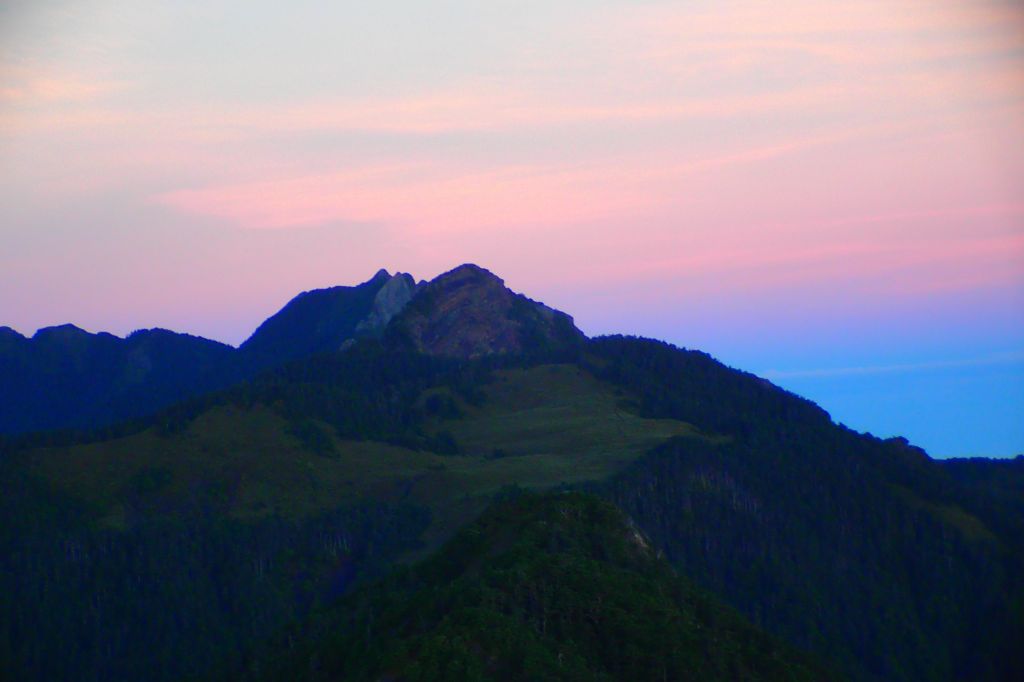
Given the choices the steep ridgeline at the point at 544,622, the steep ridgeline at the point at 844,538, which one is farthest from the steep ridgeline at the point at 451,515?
the steep ridgeline at the point at 544,622

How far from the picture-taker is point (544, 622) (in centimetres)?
4934

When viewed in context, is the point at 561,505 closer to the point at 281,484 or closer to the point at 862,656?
the point at 862,656

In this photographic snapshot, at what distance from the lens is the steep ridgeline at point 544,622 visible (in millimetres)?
46094

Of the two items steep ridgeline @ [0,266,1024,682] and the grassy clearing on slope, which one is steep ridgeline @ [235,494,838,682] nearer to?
steep ridgeline @ [0,266,1024,682]

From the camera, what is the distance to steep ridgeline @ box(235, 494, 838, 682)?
46094 millimetres

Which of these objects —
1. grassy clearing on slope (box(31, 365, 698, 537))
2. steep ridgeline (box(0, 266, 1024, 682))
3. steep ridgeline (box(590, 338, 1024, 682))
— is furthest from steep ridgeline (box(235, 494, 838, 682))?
grassy clearing on slope (box(31, 365, 698, 537))

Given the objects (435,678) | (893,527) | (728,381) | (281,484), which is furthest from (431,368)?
(435,678)

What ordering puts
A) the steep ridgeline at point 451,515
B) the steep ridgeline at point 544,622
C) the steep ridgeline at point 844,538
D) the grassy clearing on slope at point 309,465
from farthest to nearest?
the grassy clearing on slope at point 309,465 < the steep ridgeline at point 844,538 < the steep ridgeline at point 451,515 < the steep ridgeline at point 544,622

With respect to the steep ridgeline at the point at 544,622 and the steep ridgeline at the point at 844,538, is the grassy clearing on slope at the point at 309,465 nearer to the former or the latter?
the steep ridgeline at the point at 844,538

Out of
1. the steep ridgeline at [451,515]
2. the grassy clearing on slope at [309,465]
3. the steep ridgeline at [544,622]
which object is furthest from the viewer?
the grassy clearing on slope at [309,465]

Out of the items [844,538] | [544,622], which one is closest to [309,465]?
[844,538]

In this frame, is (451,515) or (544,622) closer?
(544,622)

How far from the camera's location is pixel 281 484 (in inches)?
5492

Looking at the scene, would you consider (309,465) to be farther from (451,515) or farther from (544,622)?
(544,622)
